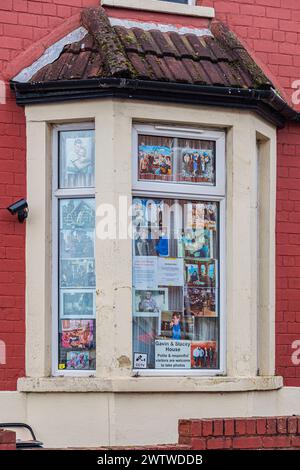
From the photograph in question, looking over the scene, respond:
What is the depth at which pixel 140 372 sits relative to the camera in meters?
9.55

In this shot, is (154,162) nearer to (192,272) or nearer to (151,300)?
(192,272)

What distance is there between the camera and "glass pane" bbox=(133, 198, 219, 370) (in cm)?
968

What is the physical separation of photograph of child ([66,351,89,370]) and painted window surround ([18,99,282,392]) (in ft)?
0.57

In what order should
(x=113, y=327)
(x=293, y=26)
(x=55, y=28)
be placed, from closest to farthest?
(x=113, y=327) → (x=55, y=28) → (x=293, y=26)

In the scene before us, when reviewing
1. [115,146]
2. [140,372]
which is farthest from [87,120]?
[140,372]

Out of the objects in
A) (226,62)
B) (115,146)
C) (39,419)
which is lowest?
(39,419)

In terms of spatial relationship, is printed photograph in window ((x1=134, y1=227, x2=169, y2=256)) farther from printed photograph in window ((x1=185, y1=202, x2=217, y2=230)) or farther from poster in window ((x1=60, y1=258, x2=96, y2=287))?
poster in window ((x1=60, y1=258, x2=96, y2=287))

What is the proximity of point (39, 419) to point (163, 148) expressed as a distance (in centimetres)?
250

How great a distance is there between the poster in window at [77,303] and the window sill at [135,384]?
575 mm

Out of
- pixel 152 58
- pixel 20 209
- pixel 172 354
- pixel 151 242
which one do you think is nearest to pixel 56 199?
pixel 20 209

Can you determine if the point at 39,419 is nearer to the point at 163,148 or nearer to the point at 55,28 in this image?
the point at 163,148

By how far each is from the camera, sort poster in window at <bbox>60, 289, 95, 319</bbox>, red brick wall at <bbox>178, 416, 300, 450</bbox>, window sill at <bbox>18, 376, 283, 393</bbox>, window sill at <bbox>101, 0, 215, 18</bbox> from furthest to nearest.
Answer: window sill at <bbox>101, 0, 215, 18</bbox> → poster in window at <bbox>60, 289, 95, 319</bbox> → window sill at <bbox>18, 376, 283, 393</bbox> → red brick wall at <bbox>178, 416, 300, 450</bbox>

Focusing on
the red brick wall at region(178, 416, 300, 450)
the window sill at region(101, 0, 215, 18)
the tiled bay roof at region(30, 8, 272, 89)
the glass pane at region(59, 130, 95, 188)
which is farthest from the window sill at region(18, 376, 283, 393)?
the window sill at region(101, 0, 215, 18)

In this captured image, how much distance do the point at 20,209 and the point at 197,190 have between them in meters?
1.53
